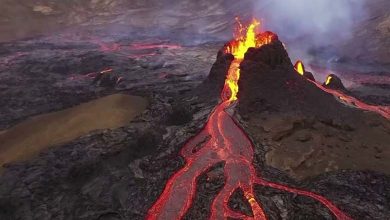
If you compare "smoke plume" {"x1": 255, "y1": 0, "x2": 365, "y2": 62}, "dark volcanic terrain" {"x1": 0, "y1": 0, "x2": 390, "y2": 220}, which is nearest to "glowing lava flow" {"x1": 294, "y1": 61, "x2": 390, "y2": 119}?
"dark volcanic terrain" {"x1": 0, "y1": 0, "x2": 390, "y2": 220}

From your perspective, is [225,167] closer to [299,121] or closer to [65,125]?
[299,121]

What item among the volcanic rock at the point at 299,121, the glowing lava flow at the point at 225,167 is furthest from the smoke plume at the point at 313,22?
the glowing lava flow at the point at 225,167

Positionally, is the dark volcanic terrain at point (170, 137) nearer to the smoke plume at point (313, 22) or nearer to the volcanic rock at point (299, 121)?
the volcanic rock at point (299, 121)

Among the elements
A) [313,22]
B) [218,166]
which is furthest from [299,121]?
[313,22]

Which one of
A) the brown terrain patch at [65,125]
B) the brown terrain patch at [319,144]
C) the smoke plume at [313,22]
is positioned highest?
the smoke plume at [313,22]

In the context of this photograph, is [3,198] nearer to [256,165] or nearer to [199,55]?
[256,165]

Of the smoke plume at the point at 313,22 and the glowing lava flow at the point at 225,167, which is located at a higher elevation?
the smoke plume at the point at 313,22

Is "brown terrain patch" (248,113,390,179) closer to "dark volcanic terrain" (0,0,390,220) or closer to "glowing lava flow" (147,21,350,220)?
"dark volcanic terrain" (0,0,390,220)
